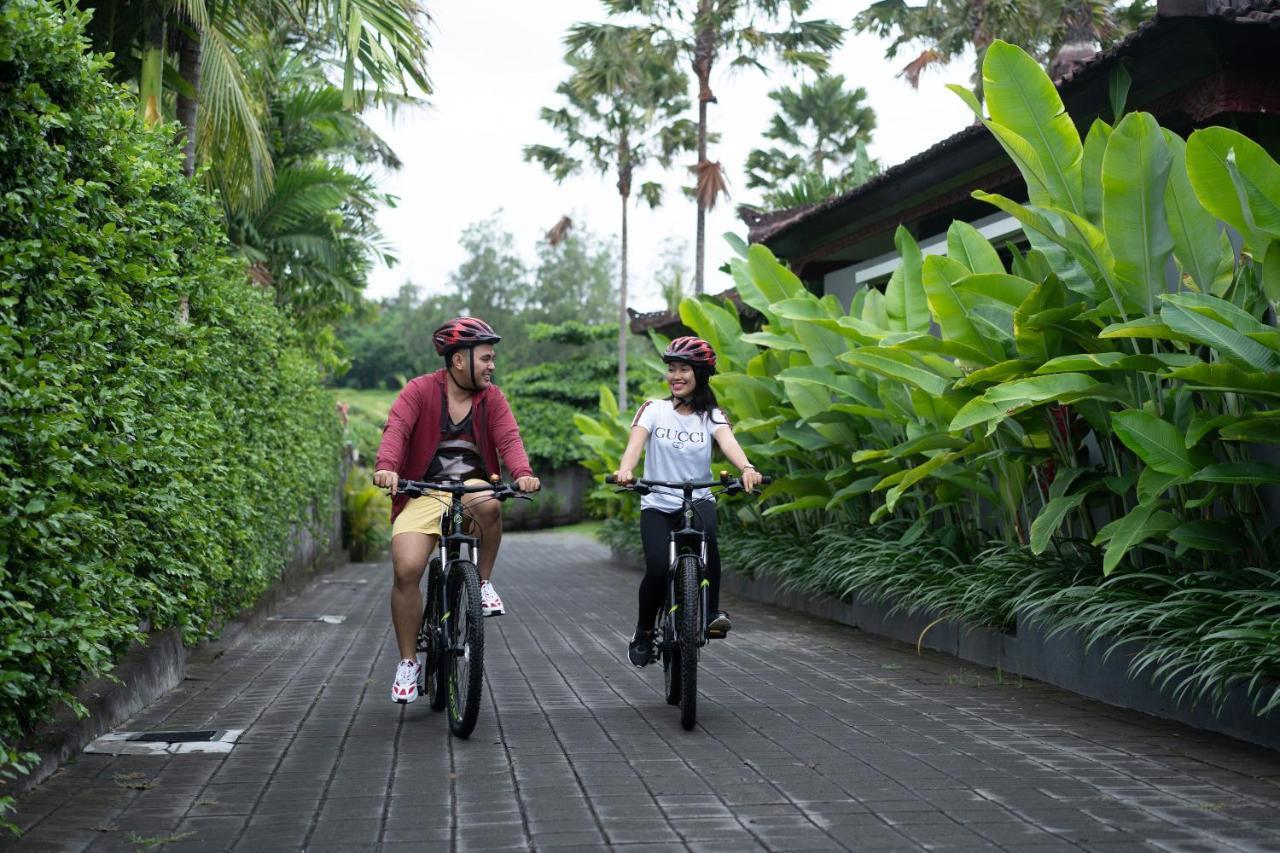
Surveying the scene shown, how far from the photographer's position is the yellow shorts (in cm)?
669

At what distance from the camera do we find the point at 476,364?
669 cm

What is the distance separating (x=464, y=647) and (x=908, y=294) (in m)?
5.48

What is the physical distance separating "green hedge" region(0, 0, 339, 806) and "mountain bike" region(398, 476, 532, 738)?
1301mm

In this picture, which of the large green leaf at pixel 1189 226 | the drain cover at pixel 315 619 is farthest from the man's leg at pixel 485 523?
the drain cover at pixel 315 619

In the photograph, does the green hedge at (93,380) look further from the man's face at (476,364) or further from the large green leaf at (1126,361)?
the large green leaf at (1126,361)

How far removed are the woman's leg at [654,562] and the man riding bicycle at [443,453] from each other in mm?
807

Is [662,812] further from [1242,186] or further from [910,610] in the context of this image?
[910,610]

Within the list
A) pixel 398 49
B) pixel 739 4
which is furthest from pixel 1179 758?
pixel 739 4

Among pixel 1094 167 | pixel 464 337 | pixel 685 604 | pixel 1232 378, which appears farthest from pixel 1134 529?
pixel 464 337

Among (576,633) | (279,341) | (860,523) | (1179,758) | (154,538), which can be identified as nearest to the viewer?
(1179,758)

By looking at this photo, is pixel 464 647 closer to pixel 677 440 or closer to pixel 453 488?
pixel 453 488

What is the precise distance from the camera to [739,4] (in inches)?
1331

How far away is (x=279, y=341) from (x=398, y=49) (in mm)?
3374

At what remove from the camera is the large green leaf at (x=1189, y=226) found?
22.7 feet
